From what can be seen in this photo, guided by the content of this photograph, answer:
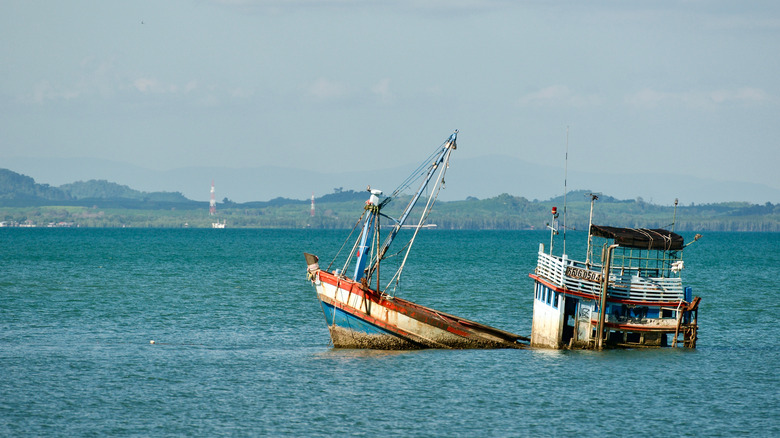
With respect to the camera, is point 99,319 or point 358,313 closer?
point 358,313

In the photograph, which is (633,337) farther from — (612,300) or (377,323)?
(377,323)

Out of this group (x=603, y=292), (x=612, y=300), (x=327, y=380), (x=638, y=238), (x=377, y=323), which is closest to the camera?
(x=327, y=380)

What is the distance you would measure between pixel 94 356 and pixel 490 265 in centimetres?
9193

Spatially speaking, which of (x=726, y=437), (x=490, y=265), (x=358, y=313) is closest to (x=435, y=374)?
(x=358, y=313)

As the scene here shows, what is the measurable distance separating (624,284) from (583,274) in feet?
7.99

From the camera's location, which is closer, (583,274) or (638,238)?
(583,274)

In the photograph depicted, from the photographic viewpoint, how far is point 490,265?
134125 mm

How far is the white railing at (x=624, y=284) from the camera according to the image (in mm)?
46312

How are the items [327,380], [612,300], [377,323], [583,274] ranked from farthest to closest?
1. [377,323]
2. [612,300]
3. [583,274]
4. [327,380]

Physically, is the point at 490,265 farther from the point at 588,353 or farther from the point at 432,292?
the point at 588,353

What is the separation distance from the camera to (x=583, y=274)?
152ft

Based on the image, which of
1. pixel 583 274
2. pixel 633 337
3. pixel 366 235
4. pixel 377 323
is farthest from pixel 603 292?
pixel 366 235

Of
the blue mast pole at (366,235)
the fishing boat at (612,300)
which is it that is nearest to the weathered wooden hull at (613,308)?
the fishing boat at (612,300)

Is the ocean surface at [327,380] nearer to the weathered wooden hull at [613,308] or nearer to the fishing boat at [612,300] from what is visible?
the weathered wooden hull at [613,308]
